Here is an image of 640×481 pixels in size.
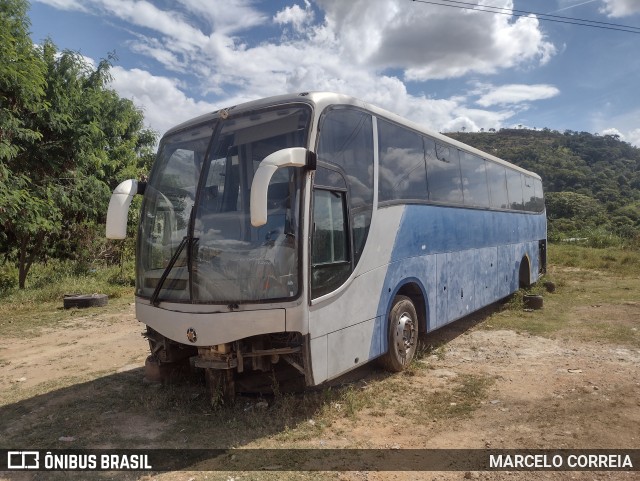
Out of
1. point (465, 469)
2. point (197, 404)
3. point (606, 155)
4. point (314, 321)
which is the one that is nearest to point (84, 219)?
point (197, 404)

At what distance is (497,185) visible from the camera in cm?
990

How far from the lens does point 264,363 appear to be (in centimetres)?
452

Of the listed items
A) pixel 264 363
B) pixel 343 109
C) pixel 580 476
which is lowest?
pixel 580 476

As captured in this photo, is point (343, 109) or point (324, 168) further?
point (343, 109)

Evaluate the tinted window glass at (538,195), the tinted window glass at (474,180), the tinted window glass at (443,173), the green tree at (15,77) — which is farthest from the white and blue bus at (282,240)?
the tinted window glass at (538,195)

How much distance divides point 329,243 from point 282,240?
60cm

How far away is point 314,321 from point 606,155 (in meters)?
86.6

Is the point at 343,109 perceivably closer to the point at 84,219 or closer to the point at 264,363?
the point at 264,363

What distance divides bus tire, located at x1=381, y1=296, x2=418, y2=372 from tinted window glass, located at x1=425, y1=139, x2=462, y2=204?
1.73 m

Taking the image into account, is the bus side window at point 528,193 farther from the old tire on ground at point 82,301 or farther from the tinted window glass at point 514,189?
the old tire on ground at point 82,301

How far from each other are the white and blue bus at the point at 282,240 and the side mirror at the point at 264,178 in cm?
1

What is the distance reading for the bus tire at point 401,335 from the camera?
228 inches

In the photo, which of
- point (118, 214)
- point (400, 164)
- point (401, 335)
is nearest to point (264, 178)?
point (118, 214)

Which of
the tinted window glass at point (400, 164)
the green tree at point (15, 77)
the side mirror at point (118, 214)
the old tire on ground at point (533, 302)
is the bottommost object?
the old tire on ground at point (533, 302)
